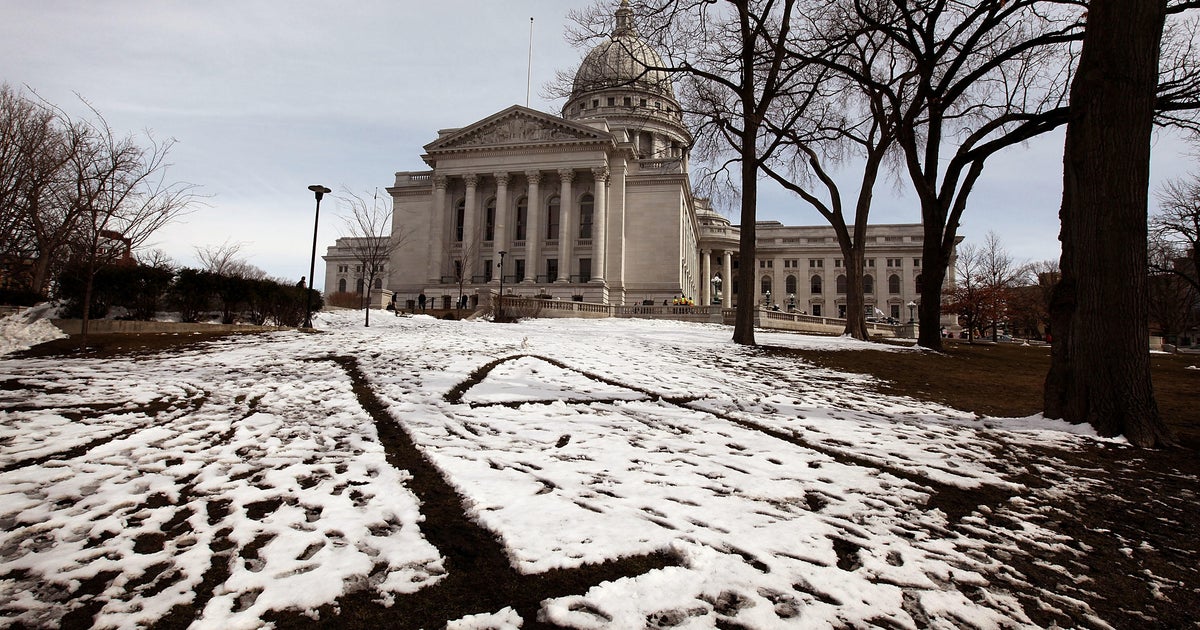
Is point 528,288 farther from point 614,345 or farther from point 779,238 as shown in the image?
point 779,238

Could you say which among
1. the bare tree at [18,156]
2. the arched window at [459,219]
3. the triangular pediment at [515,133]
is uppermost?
the triangular pediment at [515,133]

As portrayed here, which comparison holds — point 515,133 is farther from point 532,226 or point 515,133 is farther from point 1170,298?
point 1170,298

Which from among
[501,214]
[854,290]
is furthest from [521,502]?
[501,214]

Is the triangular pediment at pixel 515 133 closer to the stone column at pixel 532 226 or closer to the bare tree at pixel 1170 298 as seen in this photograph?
the stone column at pixel 532 226

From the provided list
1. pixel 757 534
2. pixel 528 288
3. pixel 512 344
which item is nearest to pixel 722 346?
pixel 512 344

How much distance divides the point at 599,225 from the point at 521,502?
43676 millimetres

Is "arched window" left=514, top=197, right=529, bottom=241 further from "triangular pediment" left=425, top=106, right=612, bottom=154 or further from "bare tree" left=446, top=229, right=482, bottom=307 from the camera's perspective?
"triangular pediment" left=425, top=106, right=612, bottom=154

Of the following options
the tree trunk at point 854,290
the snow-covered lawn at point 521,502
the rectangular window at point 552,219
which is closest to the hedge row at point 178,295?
the snow-covered lawn at point 521,502

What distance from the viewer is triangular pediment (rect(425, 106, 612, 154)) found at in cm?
4619

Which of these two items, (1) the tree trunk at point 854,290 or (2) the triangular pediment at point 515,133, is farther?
(2) the triangular pediment at point 515,133

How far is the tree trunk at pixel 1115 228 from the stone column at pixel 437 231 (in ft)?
152

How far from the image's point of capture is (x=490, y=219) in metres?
51.2

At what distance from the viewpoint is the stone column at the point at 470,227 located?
47341mm

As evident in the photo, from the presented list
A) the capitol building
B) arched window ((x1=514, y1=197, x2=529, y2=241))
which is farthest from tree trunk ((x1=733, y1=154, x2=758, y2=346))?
arched window ((x1=514, y1=197, x2=529, y2=241))
